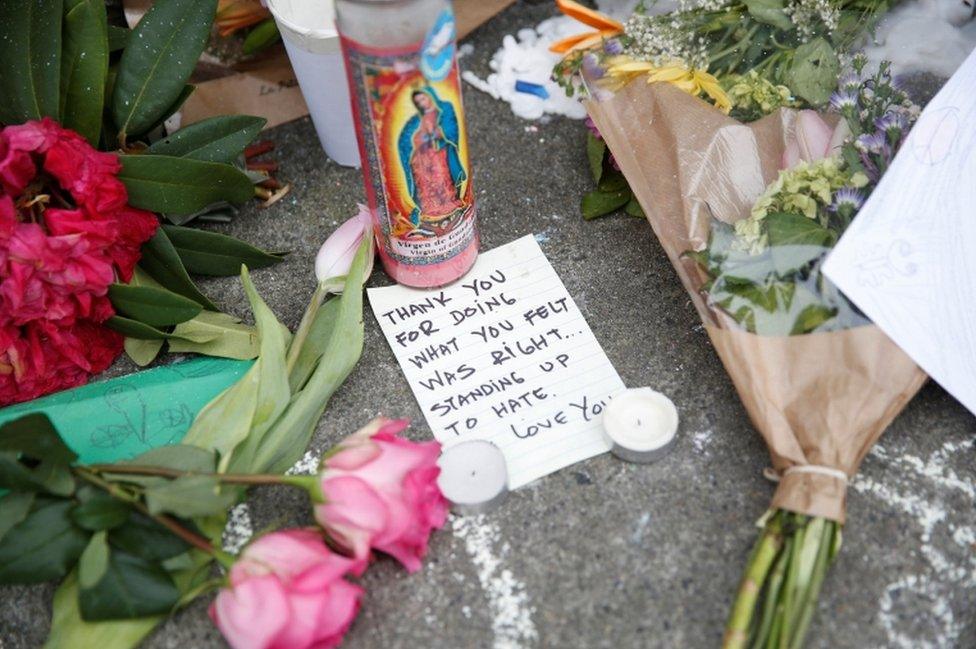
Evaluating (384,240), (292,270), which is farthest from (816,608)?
(292,270)

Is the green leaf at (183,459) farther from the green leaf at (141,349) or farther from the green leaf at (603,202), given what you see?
the green leaf at (603,202)

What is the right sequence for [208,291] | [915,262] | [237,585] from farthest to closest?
[208,291]
[915,262]
[237,585]

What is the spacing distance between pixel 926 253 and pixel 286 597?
2.05 ft

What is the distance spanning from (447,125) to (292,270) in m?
0.31

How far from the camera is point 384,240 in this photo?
39.4 inches

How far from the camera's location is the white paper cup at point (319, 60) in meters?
1.03

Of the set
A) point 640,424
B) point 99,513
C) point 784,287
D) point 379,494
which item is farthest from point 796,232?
point 99,513

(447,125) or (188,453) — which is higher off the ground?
(447,125)

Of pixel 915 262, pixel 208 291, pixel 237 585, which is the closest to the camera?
pixel 237 585

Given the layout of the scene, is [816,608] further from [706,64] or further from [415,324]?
[706,64]

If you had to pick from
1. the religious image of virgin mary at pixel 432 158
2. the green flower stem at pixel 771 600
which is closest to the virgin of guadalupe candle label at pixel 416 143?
the religious image of virgin mary at pixel 432 158

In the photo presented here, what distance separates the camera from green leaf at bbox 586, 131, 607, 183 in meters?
1.11

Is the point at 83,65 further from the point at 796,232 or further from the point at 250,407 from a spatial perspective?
the point at 796,232

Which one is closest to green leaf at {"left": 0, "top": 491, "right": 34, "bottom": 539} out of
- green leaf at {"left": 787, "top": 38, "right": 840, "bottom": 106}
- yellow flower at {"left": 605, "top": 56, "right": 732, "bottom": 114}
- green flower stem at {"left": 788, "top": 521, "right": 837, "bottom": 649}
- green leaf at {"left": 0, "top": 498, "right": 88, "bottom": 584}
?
green leaf at {"left": 0, "top": 498, "right": 88, "bottom": 584}
